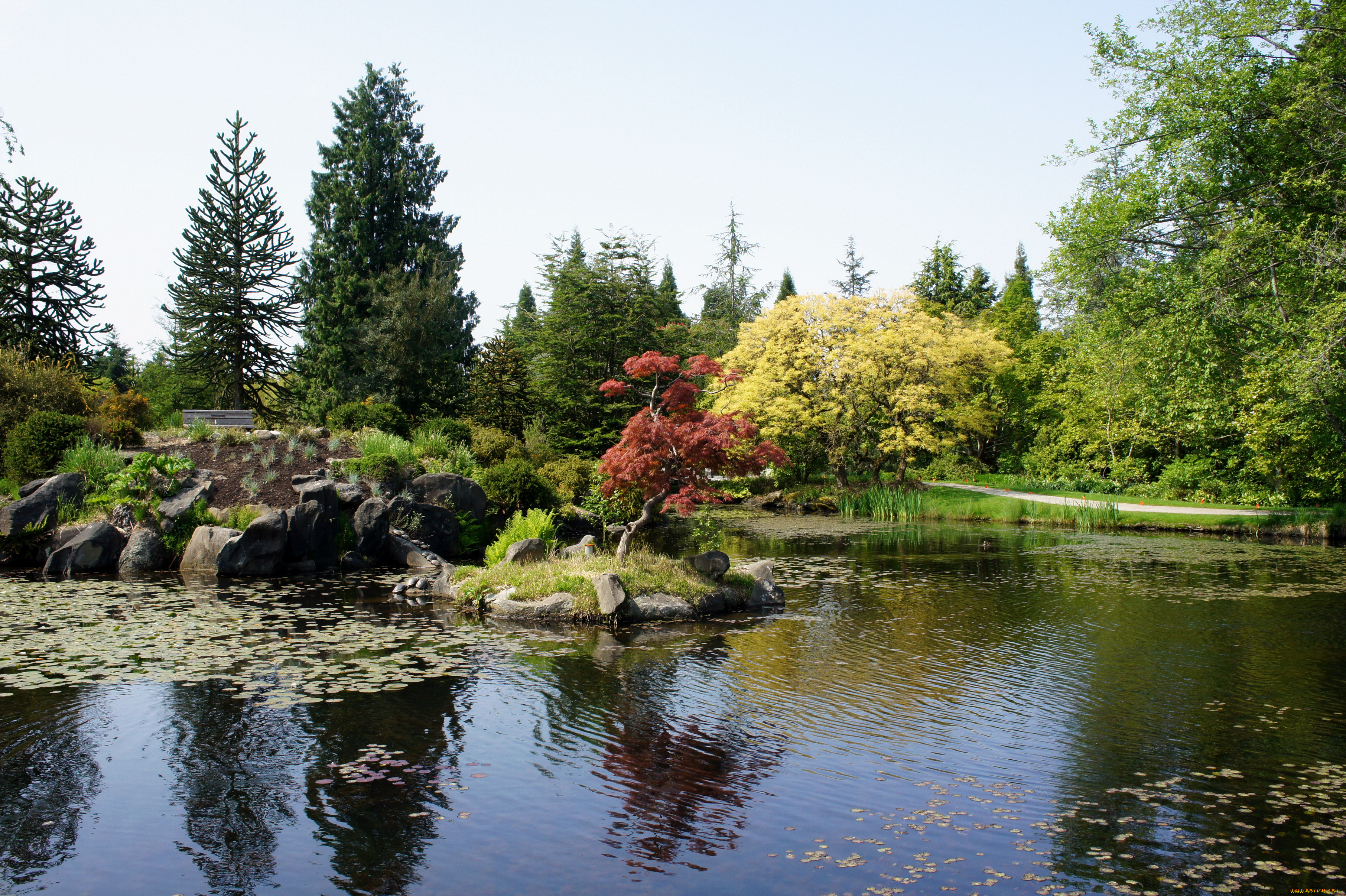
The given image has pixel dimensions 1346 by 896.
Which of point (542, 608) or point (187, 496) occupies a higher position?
point (187, 496)

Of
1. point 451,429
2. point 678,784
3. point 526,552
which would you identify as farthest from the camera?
point 451,429

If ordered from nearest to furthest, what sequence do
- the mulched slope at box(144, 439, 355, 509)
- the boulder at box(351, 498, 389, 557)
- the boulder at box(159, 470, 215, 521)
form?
the boulder at box(159, 470, 215, 521) → the boulder at box(351, 498, 389, 557) → the mulched slope at box(144, 439, 355, 509)

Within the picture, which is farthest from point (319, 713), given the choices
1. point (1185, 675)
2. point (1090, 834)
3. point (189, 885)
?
point (1185, 675)

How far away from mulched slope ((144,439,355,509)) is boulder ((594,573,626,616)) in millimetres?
9400

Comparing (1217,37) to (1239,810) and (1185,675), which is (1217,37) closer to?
(1185,675)

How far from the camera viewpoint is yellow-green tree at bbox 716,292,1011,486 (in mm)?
31344

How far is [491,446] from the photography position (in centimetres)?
2391

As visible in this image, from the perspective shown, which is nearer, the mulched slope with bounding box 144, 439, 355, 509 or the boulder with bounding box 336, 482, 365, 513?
the mulched slope with bounding box 144, 439, 355, 509

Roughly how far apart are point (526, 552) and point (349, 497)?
20.8 ft

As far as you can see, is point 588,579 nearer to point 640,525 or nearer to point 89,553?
point 640,525

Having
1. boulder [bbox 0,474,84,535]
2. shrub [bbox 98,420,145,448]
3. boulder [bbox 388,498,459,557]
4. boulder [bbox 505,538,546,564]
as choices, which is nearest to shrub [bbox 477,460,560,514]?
boulder [bbox 388,498,459,557]

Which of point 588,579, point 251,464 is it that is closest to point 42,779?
point 588,579

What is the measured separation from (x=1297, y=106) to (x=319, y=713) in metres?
21.8

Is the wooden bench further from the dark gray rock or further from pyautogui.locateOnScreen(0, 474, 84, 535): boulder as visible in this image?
pyautogui.locateOnScreen(0, 474, 84, 535): boulder
